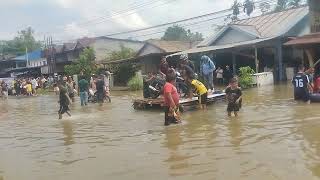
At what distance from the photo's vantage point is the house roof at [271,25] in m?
30.7

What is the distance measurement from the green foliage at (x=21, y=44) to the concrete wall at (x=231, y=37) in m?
68.0

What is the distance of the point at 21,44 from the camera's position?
10194cm

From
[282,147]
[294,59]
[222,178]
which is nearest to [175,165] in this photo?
[222,178]

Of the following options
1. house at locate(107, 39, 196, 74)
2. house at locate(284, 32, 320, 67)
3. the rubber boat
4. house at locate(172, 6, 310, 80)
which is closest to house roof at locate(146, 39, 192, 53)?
house at locate(107, 39, 196, 74)

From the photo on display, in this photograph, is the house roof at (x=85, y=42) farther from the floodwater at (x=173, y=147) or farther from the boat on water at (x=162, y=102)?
the floodwater at (x=173, y=147)

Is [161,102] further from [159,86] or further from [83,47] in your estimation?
[83,47]

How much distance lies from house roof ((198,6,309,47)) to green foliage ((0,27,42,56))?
69347 millimetres

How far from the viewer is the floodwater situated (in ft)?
26.9

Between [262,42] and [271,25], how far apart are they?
3.57m

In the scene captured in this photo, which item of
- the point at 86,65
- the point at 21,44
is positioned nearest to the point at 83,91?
the point at 86,65

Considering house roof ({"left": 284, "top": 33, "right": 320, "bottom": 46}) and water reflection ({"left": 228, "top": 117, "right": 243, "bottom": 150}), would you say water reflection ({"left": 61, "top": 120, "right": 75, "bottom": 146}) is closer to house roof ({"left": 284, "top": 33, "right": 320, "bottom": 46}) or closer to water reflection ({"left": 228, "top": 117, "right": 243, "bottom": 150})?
water reflection ({"left": 228, "top": 117, "right": 243, "bottom": 150})

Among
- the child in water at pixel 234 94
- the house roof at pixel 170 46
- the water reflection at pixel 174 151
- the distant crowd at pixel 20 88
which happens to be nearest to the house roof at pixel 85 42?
the distant crowd at pixel 20 88

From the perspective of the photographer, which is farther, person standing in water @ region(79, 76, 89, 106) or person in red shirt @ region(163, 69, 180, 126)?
person standing in water @ region(79, 76, 89, 106)

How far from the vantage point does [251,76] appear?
26.9 meters
